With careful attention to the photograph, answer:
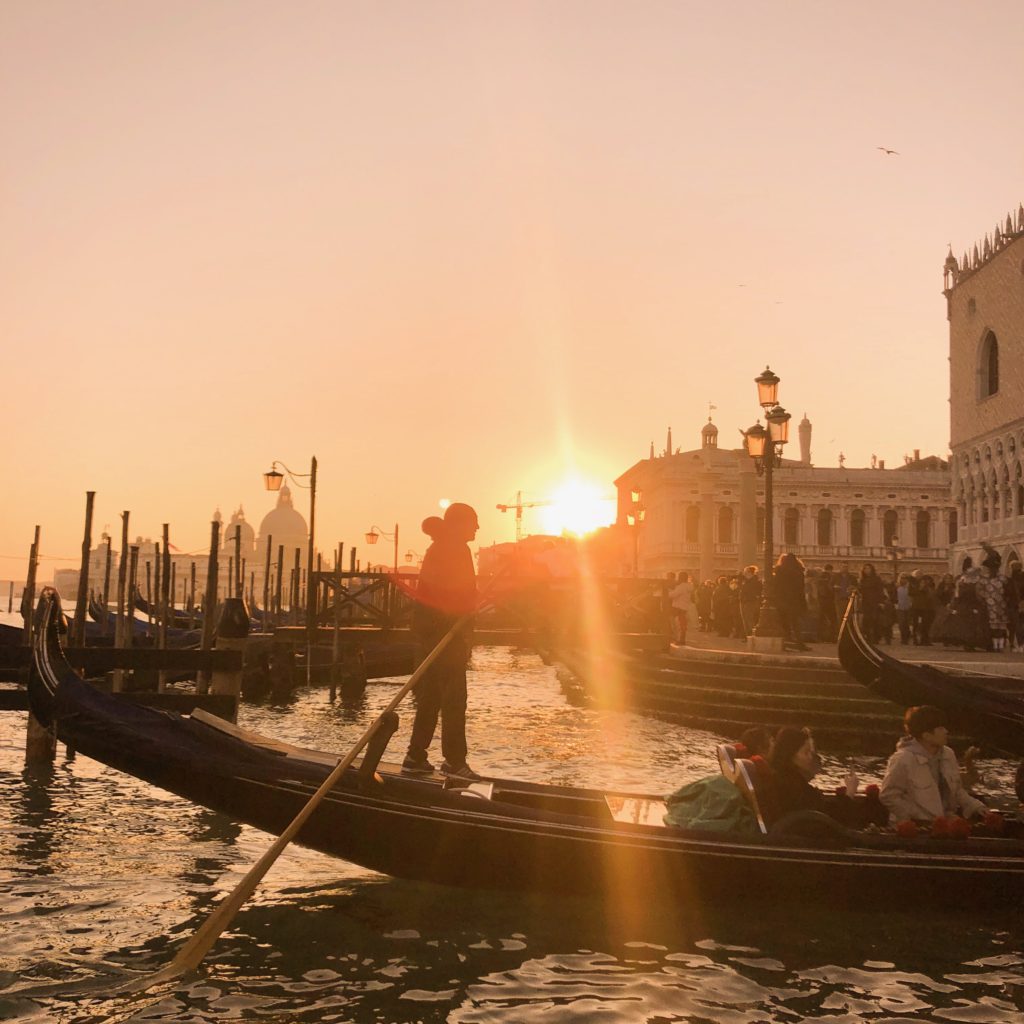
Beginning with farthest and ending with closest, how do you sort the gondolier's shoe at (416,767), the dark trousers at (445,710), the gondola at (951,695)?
the gondola at (951,695), the dark trousers at (445,710), the gondolier's shoe at (416,767)

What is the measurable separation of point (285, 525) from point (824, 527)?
95816 mm

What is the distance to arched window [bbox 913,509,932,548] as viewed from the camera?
169ft

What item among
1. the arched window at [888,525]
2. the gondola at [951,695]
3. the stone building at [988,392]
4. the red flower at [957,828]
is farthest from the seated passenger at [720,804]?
the arched window at [888,525]

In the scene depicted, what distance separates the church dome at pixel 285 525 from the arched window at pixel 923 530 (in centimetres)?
9267

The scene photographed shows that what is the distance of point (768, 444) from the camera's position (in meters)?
13.1

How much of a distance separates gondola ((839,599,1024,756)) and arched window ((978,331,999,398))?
109 feet

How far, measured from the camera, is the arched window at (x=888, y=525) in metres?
51.8

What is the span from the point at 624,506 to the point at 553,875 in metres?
60.6

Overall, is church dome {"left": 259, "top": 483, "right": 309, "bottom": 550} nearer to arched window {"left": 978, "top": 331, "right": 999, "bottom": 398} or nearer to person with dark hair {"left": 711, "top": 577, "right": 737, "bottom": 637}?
arched window {"left": 978, "top": 331, "right": 999, "bottom": 398}

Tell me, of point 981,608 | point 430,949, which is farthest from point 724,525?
point 430,949

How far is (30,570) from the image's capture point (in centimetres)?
1930

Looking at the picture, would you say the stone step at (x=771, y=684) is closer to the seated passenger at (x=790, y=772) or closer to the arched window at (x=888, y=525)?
the seated passenger at (x=790, y=772)

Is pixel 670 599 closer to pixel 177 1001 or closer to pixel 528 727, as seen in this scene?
pixel 528 727

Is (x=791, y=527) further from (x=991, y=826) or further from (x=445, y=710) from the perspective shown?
(x=991, y=826)
